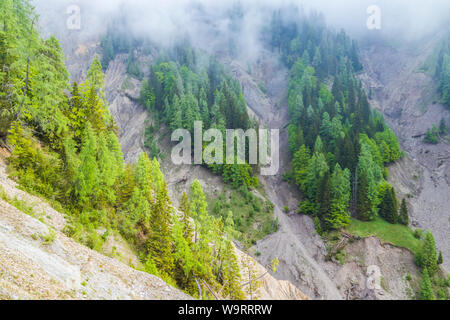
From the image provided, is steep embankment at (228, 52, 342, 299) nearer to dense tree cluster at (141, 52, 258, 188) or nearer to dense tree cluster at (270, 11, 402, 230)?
dense tree cluster at (270, 11, 402, 230)

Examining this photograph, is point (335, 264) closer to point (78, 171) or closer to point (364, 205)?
point (364, 205)

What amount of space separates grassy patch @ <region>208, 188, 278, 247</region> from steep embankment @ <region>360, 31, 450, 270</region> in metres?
31.6

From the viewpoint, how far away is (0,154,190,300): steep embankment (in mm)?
10617

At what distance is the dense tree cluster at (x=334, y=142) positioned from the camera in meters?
56.8

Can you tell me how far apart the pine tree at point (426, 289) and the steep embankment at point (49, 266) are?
44.0 metres

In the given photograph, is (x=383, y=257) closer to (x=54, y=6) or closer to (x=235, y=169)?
(x=235, y=169)

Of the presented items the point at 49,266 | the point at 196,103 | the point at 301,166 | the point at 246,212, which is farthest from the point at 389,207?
the point at 49,266

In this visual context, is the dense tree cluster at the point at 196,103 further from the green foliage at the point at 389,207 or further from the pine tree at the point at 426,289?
the pine tree at the point at 426,289

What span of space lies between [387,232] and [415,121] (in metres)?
68.0

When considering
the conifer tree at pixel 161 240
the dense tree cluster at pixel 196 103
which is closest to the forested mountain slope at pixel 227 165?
the conifer tree at pixel 161 240

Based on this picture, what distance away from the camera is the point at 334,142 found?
243 ft
